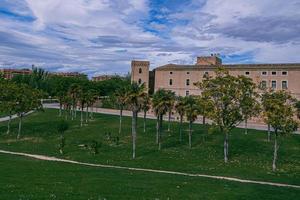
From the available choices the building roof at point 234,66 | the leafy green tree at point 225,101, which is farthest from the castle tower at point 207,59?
the leafy green tree at point 225,101

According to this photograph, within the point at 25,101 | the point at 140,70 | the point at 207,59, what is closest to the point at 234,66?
the point at 207,59

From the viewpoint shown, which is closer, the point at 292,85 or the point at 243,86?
the point at 243,86

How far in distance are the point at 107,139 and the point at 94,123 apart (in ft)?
51.5

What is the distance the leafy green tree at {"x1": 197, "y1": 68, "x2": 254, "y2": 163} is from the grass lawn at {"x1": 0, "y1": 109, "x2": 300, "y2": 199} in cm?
439

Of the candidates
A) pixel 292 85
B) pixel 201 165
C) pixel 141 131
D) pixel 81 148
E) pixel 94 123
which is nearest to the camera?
pixel 201 165

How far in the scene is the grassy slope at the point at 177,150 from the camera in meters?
37.4

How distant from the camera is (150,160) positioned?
1657 inches

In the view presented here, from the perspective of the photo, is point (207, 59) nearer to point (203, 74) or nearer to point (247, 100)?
point (203, 74)

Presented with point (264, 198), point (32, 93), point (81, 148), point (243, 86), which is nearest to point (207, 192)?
point (264, 198)

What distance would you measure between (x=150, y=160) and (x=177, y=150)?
7972 millimetres

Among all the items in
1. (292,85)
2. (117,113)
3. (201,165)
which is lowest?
(201,165)

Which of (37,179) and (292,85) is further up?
(292,85)

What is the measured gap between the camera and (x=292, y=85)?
276 feet

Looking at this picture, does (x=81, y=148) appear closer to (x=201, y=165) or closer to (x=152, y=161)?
(x=152, y=161)
